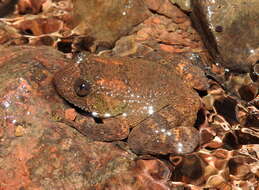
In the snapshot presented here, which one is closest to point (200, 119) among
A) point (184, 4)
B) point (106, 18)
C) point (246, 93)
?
point (246, 93)

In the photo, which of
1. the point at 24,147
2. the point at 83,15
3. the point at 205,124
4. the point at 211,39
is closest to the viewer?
the point at 24,147

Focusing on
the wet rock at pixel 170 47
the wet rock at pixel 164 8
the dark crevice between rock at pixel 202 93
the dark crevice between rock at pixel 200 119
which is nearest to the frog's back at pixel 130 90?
the dark crevice between rock at pixel 200 119

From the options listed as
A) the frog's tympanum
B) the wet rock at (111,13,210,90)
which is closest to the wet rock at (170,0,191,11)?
the wet rock at (111,13,210,90)

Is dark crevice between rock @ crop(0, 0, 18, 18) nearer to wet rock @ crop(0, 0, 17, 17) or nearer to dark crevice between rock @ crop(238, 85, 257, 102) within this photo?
wet rock @ crop(0, 0, 17, 17)

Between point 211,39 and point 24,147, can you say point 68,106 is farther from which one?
point 211,39

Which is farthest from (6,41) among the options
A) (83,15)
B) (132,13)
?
(132,13)

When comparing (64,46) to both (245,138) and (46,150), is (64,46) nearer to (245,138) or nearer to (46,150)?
(46,150)

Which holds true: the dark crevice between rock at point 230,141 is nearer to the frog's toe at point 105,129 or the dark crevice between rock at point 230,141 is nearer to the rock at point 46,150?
the rock at point 46,150
